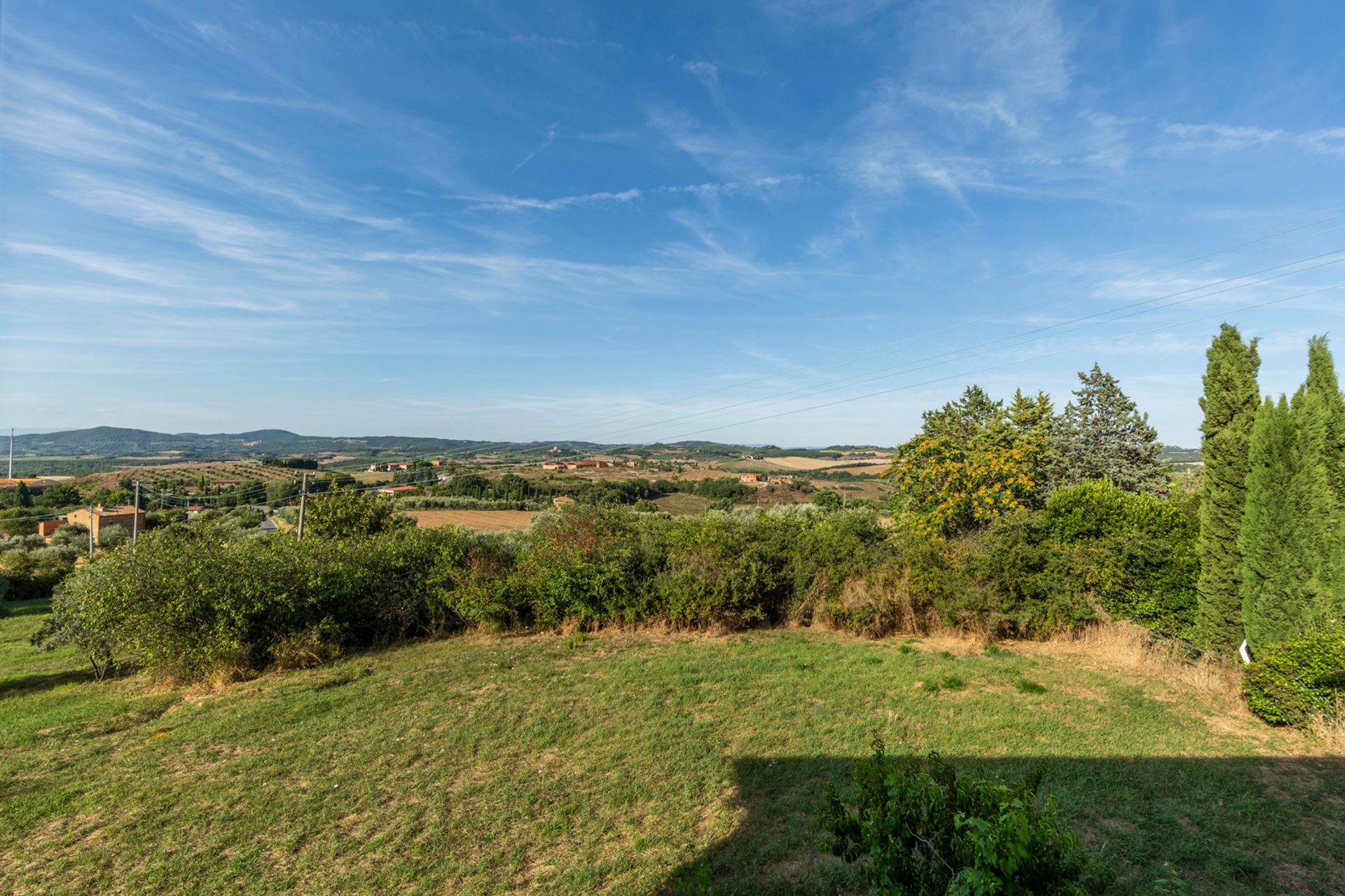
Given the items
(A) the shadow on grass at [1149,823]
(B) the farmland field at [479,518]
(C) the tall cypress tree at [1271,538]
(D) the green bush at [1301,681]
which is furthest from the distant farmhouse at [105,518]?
(C) the tall cypress tree at [1271,538]

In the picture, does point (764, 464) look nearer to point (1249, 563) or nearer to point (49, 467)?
point (1249, 563)

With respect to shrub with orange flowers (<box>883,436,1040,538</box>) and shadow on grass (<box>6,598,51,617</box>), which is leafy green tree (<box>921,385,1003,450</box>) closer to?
shrub with orange flowers (<box>883,436,1040,538</box>)

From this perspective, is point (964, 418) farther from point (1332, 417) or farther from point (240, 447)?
point (240, 447)

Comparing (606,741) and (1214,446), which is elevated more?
(1214,446)

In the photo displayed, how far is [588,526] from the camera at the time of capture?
1169 centimetres

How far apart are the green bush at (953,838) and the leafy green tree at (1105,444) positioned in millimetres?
18591

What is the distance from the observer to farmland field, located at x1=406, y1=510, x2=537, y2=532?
91.3ft

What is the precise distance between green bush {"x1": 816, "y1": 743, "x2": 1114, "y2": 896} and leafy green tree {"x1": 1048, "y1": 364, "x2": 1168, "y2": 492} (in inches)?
732

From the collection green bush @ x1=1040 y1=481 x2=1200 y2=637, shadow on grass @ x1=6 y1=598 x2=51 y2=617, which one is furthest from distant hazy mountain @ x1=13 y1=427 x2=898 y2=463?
green bush @ x1=1040 y1=481 x2=1200 y2=637

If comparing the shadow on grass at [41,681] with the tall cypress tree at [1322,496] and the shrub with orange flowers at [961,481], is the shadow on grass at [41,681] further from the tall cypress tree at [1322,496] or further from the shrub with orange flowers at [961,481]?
the tall cypress tree at [1322,496]

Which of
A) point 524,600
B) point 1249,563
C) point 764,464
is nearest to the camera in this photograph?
point 1249,563

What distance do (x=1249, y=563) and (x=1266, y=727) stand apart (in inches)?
91.9

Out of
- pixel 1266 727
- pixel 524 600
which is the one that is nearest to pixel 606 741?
pixel 524 600

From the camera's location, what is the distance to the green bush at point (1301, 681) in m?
5.32
